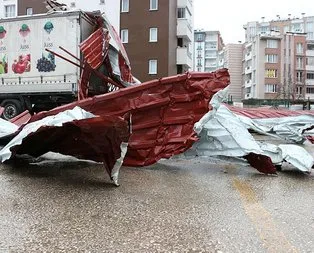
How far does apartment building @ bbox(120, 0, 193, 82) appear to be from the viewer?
38125 millimetres

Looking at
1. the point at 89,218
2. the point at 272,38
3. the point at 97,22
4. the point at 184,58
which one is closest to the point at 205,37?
→ the point at 272,38

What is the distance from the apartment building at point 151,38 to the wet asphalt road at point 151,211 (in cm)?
3252

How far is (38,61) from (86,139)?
11284 mm

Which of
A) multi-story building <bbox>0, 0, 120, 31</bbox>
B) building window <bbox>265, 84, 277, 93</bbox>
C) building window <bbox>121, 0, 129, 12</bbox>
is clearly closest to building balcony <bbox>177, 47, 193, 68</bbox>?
multi-story building <bbox>0, 0, 120, 31</bbox>

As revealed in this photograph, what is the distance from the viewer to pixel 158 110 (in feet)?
19.6

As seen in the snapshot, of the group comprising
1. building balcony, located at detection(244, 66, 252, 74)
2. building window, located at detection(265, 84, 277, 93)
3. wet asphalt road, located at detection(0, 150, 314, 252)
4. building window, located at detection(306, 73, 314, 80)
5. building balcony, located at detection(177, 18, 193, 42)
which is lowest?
wet asphalt road, located at detection(0, 150, 314, 252)

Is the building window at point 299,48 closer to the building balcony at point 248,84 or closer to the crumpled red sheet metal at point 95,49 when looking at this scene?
the building balcony at point 248,84

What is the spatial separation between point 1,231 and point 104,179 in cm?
201

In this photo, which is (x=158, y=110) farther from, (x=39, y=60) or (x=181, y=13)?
(x=181, y=13)

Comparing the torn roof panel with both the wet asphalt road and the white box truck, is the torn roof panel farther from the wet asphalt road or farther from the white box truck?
the white box truck

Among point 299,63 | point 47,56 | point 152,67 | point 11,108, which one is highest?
point 299,63

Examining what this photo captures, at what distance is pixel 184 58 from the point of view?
1556 inches

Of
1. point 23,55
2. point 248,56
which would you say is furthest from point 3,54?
point 248,56

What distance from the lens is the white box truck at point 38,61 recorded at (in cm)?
1486
